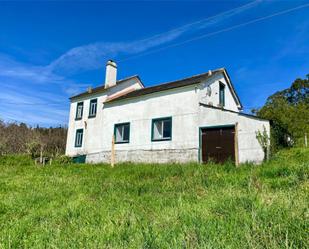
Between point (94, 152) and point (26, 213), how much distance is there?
17.6m

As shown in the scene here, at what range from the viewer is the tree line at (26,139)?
29.8 metres

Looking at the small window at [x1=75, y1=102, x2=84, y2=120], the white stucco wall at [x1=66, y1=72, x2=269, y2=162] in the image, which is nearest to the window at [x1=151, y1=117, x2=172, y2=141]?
the white stucco wall at [x1=66, y1=72, x2=269, y2=162]

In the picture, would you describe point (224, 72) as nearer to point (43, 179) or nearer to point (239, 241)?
point (43, 179)

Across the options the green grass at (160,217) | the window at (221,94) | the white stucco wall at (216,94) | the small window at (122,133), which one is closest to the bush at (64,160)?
the small window at (122,133)

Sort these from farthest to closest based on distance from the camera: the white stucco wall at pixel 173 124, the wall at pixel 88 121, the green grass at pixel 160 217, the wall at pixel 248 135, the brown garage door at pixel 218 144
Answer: the wall at pixel 88 121
the brown garage door at pixel 218 144
the white stucco wall at pixel 173 124
the wall at pixel 248 135
the green grass at pixel 160 217

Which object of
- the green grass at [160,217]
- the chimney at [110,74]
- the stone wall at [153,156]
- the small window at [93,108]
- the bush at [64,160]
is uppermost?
the chimney at [110,74]

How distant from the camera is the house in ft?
52.5

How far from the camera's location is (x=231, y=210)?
14.1 feet

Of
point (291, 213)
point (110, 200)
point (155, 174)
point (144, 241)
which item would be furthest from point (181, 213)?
point (155, 174)

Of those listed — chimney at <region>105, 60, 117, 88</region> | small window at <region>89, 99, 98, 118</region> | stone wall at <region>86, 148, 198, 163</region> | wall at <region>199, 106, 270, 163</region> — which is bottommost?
stone wall at <region>86, 148, 198, 163</region>

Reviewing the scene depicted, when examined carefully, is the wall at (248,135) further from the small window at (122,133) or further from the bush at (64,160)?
the bush at (64,160)

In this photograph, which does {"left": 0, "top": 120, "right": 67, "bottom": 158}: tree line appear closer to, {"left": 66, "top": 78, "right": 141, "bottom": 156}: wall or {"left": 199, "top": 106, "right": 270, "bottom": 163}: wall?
{"left": 66, "top": 78, "right": 141, "bottom": 156}: wall

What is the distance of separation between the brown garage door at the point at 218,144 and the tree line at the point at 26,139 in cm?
1816

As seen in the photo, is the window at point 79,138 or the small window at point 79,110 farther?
the small window at point 79,110
